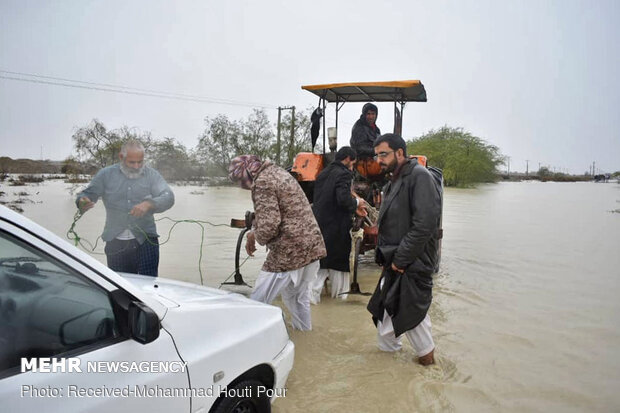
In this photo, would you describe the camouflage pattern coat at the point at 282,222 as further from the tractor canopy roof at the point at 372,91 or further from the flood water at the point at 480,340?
the tractor canopy roof at the point at 372,91

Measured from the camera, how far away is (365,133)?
662 cm

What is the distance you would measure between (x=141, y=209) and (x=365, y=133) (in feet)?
12.4

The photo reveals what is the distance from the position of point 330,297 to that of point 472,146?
40.4 meters

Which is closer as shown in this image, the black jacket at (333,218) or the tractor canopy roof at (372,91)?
the black jacket at (333,218)

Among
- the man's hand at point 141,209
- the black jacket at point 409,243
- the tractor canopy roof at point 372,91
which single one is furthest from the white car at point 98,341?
the tractor canopy roof at point 372,91

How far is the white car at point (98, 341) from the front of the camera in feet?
4.44

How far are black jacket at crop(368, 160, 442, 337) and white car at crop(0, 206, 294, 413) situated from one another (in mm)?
1609

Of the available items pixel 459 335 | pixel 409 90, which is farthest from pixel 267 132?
pixel 459 335

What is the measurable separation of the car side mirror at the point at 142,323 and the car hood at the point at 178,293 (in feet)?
0.96

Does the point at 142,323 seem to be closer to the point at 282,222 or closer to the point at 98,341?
the point at 98,341

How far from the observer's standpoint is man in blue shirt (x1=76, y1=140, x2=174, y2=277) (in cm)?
394

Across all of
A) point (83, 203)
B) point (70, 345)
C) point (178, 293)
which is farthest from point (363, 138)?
point (70, 345)

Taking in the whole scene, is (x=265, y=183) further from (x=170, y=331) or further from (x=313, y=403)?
(x=170, y=331)
